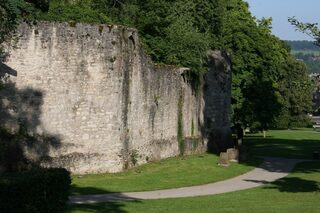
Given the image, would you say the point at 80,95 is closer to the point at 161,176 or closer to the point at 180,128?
the point at 161,176

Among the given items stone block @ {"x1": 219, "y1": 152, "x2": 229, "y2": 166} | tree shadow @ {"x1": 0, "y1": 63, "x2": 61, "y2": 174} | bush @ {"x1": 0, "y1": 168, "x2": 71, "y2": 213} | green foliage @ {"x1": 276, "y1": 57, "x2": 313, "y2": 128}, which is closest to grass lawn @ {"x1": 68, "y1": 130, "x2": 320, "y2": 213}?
bush @ {"x1": 0, "y1": 168, "x2": 71, "y2": 213}

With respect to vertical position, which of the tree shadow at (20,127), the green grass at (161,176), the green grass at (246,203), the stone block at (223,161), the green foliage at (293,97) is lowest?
the green grass at (246,203)

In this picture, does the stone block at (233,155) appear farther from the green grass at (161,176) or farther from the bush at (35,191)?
the bush at (35,191)

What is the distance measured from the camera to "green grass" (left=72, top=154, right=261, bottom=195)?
884 inches

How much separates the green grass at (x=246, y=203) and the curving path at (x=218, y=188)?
0.85 metres

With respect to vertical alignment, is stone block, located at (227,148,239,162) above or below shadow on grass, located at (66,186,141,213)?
above

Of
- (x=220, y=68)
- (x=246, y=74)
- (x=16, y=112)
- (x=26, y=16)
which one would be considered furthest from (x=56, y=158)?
(x=246, y=74)

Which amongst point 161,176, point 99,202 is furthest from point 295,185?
point 99,202

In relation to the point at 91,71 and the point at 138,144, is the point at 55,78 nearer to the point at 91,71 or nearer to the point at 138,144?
the point at 91,71

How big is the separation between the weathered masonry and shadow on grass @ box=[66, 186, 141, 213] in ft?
11.9

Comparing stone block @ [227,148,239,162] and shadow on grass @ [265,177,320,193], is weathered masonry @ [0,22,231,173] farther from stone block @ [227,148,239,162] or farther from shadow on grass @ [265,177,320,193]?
shadow on grass @ [265,177,320,193]

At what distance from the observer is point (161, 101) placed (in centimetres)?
3192

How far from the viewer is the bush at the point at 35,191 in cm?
1296

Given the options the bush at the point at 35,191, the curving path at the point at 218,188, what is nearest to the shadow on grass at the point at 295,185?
the curving path at the point at 218,188
